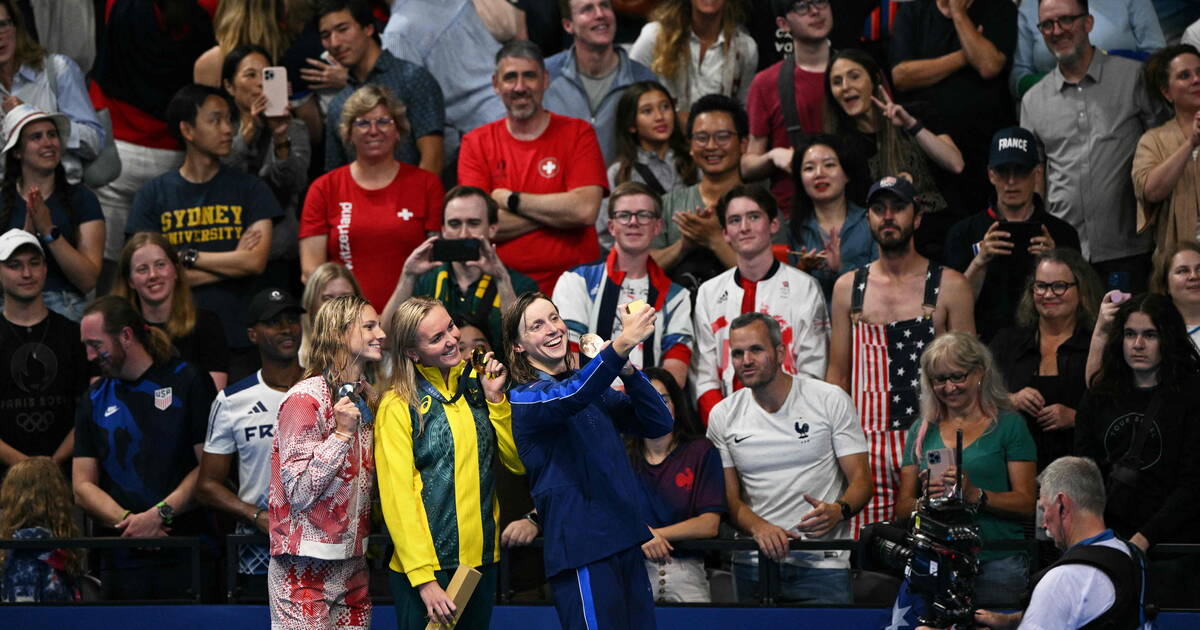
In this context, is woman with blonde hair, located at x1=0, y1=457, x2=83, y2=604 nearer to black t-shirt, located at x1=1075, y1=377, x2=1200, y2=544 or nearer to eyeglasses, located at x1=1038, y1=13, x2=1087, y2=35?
black t-shirt, located at x1=1075, y1=377, x2=1200, y2=544

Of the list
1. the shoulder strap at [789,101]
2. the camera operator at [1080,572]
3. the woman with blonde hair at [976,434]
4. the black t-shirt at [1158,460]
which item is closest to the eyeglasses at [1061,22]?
the shoulder strap at [789,101]

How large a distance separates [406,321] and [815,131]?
4.14 metres

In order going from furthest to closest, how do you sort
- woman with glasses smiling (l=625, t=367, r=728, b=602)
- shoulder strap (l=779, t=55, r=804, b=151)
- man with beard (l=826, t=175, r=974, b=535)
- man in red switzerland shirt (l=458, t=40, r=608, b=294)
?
shoulder strap (l=779, t=55, r=804, b=151)
man in red switzerland shirt (l=458, t=40, r=608, b=294)
man with beard (l=826, t=175, r=974, b=535)
woman with glasses smiling (l=625, t=367, r=728, b=602)

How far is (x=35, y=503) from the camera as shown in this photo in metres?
7.82

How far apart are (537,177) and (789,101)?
5.31 ft

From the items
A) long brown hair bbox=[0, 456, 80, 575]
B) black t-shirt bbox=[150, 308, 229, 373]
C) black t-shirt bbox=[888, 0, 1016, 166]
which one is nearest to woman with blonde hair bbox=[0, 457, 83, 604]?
long brown hair bbox=[0, 456, 80, 575]

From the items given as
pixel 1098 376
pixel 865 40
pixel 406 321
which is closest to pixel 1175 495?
pixel 1098 376

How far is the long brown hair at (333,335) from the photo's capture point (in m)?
6.18

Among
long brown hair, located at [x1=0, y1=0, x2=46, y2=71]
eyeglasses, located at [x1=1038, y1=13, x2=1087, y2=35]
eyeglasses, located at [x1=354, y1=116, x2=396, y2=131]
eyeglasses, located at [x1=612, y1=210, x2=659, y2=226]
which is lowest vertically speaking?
eyeglasses, located at [x1=612, y1=210, x2=659, y2=226]

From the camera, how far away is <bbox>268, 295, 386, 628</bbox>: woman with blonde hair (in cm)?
605

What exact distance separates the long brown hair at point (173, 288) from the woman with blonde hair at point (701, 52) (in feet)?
11.3

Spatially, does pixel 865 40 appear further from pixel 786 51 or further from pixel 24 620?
pixel 24 620

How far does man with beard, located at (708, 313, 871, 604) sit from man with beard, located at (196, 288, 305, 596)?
2.22 m

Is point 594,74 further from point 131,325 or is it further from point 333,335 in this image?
point 333,335
